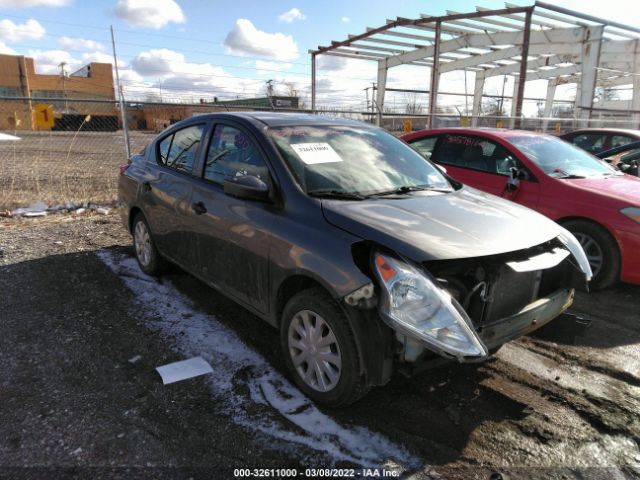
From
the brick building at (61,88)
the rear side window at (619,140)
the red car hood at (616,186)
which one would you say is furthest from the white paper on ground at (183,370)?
the brick building at (61,88)

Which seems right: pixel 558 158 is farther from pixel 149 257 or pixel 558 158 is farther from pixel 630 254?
pixel 149 257

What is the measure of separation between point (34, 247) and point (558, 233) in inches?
236

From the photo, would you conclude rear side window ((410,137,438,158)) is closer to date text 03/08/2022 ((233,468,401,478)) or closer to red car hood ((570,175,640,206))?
red car hood ((570,175,640,206))

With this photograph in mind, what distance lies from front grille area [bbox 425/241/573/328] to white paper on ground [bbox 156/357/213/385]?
5.67 feet

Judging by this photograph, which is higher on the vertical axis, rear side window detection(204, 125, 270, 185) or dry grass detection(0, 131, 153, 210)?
rear side window detection(204, 125, 270, 185)

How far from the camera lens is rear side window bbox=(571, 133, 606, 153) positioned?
8.38 meters

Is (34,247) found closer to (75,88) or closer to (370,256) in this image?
(370,256)

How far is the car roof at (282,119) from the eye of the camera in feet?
11.5

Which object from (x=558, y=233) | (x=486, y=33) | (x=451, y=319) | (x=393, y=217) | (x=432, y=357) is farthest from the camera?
(x=486, y=33)

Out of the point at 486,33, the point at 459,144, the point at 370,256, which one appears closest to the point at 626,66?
the point at 486,33

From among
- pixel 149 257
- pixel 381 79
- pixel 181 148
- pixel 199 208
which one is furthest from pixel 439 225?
pixel 381 79

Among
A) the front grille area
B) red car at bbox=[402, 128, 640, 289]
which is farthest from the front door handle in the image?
red car at bbox=[402, 128, 640, 289]

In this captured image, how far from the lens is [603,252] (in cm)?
459

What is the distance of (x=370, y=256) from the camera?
8.05 feet
